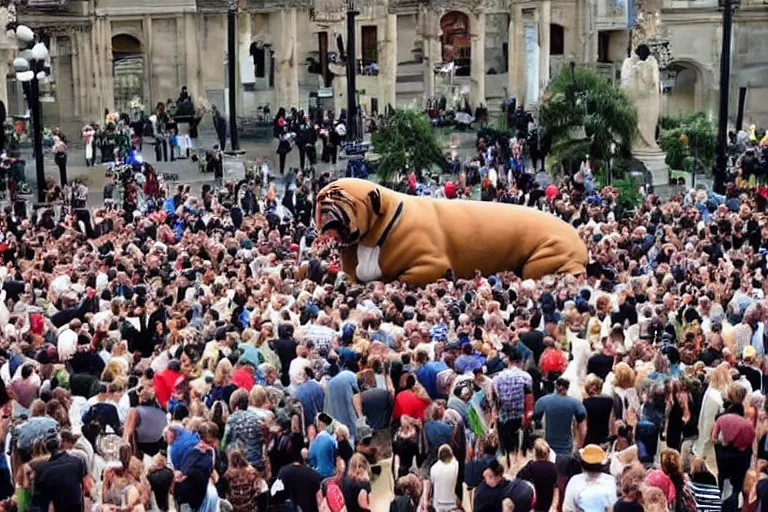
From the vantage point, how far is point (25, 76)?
3278 cm

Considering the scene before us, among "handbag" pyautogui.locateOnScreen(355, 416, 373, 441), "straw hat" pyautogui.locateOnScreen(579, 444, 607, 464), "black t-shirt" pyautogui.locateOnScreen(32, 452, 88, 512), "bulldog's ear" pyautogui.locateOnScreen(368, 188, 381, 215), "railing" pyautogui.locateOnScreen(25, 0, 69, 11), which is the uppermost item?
"railing" pyautogui.locateOnScreen(25, 0, 69, 11)

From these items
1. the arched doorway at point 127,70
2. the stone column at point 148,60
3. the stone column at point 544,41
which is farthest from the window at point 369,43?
the arched doorway at point 127,70

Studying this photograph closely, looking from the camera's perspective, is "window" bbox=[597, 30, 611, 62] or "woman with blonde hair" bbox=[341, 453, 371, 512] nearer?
"woman with blonde hair" bbox=[341, 453, 371, 512]

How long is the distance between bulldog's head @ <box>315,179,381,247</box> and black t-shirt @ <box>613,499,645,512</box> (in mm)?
12313

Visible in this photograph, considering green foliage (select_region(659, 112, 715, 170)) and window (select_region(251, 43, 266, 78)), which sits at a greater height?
window (select_region(251, 43, 266, 78))

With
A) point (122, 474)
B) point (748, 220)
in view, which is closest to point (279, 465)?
point (122, 474)

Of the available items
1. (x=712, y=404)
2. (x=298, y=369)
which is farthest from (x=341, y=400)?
(x=712, y=404)

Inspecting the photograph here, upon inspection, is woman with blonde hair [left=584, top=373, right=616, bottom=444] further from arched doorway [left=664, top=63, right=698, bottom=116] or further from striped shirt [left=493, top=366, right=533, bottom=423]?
arched doorway [left=664, top=63, right=698, bottom=116]

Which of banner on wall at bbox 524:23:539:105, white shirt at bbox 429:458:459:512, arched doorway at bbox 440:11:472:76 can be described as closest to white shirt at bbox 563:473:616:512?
white shirt at bbox 429:458:459:512

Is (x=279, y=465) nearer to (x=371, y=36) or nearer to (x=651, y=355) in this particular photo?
(x=651, y=355)

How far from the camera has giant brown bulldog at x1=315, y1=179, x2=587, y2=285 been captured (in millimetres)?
24734

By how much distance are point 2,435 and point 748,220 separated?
53.0 feet

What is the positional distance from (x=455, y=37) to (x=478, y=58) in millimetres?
6582

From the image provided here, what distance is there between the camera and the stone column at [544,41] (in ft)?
170
